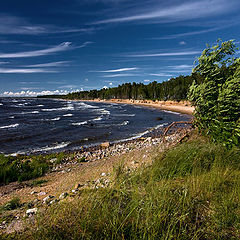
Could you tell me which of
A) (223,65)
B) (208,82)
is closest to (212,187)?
(208,82)

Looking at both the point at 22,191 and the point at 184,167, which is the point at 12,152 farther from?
the point at 184,167

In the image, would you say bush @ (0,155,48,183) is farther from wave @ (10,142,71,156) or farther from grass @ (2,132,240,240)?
grass @ (2,132,240,240)

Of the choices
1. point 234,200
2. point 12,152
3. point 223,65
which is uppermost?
point 223,65

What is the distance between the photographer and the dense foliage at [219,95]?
5.18 meters

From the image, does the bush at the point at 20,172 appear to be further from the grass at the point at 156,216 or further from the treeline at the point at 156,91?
the treeline at the point at 156,91

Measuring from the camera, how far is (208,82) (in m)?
5.84

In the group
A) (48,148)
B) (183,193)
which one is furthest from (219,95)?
(48,148)

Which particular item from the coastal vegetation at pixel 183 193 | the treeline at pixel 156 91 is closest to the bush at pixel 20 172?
the coastal vegetation at pixel 183 193

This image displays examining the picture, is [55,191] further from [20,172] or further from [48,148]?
[48,148]

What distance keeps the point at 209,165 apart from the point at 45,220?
4.49m

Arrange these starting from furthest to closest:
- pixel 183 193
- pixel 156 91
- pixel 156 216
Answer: pixel 156 91 < pixel 183 193 < pixel 156 216

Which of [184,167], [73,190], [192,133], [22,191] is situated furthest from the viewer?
[192,133]

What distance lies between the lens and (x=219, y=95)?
17.9 feet

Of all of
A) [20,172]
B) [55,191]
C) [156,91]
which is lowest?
[20,172]
